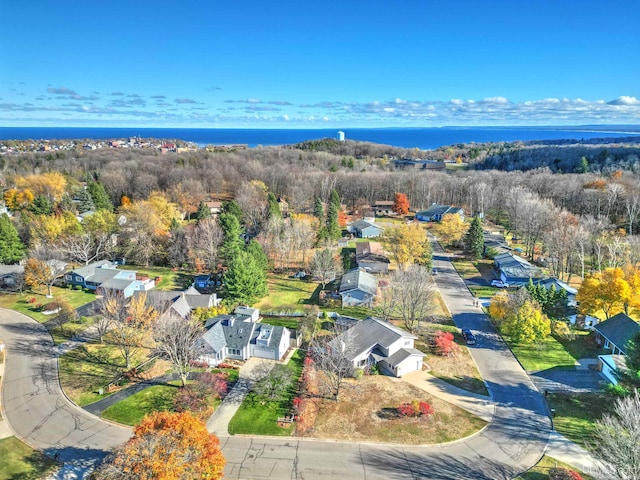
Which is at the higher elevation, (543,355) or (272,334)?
(272,334)

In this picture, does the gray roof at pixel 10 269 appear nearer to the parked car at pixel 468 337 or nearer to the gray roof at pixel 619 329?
the parked car at pixel 468 337

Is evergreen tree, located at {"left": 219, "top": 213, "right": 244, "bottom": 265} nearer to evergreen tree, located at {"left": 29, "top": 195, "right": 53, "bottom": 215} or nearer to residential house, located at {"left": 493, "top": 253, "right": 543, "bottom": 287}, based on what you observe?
residential house, located at {"left": 493, "top": 253, "right": 543, "bottom": 287}

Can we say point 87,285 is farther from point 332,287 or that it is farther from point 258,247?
point 332,287

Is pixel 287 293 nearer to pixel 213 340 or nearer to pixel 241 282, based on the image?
pixel 241 282

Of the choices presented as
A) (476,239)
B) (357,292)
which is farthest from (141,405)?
(476,239)

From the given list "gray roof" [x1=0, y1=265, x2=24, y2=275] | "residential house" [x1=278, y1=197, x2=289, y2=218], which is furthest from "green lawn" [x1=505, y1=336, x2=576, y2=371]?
"gray roof" [x1=0, y1=265, x2=24, y2=275]

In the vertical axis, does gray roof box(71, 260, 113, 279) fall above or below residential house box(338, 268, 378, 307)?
above
